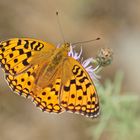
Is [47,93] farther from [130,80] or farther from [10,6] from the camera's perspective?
[10,6]

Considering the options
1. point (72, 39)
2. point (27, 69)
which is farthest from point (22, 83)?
point (72, 39)

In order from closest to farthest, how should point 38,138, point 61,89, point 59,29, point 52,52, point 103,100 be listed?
point 61,89 < point 52,52 < point 103,100 < point 38,138 < point 59,29

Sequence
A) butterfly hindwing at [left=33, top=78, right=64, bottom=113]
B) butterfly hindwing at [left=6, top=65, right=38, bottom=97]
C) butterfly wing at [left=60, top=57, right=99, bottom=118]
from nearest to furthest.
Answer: butterfly wing at [left=60, top=57, right=99, bottom=118] → butterfly hindwing at [left=33, top=78, right=64, bottom=113] → butterfly hindwing at [left=6, top=65, right=38, bottom=97]

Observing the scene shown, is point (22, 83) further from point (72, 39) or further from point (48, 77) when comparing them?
point (72, 39)

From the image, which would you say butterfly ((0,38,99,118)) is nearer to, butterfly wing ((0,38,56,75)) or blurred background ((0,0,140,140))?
butterfly wing ((0,38,56,75))

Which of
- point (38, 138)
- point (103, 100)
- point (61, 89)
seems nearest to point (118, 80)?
point (103, 100)

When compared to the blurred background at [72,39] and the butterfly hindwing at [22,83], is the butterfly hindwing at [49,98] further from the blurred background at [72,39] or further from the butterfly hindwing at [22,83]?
the blurred background at [72,39]

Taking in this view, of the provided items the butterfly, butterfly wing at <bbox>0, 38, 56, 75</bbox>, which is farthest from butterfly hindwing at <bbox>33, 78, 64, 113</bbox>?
butterfly wing at <bbox>0, 38, 56, 75</bbox>
